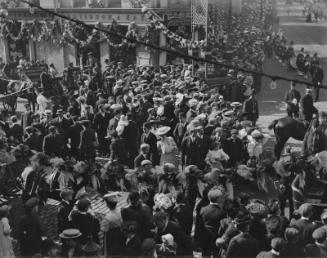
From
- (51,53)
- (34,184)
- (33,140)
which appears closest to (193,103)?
(33,140)

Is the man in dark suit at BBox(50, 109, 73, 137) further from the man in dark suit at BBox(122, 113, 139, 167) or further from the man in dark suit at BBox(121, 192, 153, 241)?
the man in dark suit at BBox(121, 192, 153, 241)

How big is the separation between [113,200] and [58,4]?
66.5 ft

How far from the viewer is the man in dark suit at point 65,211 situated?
6.60 m

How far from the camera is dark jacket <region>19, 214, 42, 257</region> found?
6414 mm

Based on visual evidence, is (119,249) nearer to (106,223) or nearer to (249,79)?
(106,223)

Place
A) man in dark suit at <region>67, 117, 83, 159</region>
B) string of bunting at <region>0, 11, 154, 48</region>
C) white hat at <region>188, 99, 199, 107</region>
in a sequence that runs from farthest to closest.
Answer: string of bunting at <region>0, 11, 154, 48</region>
white hat at <region>188, 99, 199, 107</region>
man in dark suit at <region>67, 117, 83, 159</region>

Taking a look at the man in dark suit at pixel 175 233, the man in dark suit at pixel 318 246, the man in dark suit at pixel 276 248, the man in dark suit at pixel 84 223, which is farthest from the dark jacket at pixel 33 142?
the man in dark suit at pixel 318 246

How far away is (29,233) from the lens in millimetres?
6426

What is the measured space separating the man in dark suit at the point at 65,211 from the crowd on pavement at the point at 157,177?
0.01 m

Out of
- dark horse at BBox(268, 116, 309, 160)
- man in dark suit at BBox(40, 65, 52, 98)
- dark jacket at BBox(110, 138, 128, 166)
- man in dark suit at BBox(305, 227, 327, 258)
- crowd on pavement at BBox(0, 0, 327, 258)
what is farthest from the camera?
man in dark suit at BBox(40, 65, 52, 98)

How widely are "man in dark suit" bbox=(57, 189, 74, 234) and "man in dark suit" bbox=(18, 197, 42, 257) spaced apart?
313mm

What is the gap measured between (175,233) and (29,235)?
197cm

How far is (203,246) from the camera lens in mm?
6871

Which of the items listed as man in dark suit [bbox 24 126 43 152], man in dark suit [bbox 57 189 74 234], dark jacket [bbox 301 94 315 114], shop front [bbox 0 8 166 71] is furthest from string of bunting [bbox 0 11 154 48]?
man in dark suit [bbox 57 189 74 234]
